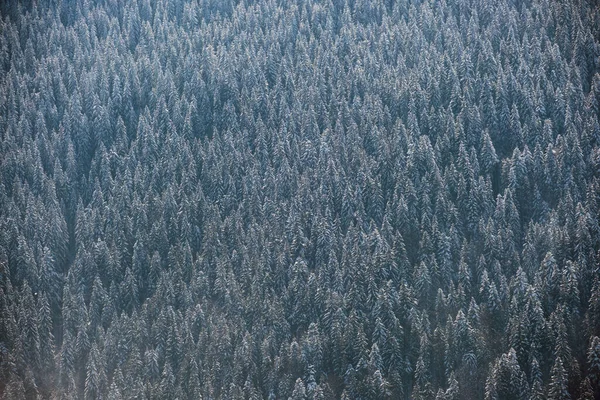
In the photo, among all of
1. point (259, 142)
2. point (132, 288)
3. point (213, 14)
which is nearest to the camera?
point (132, 288)

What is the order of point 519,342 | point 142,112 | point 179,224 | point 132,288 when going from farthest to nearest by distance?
point 142,112 → point 179,224 → point 132,288 → point 519,342

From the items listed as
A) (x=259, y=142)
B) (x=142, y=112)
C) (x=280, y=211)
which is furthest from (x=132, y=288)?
(x=142, y=112)

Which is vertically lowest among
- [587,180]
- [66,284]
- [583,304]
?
[66,284]

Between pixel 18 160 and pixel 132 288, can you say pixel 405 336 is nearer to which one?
pixel 132 288

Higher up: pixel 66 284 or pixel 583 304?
pixel 583 304

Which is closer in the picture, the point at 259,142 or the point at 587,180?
the point at 587,180

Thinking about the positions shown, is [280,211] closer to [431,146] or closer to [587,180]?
[431,146]
